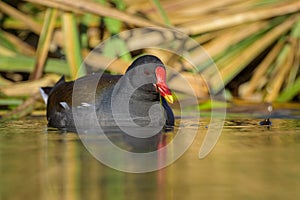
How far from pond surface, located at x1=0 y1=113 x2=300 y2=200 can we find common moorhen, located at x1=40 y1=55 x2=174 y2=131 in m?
0.62

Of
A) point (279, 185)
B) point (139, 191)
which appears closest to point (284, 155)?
point (279, 185)

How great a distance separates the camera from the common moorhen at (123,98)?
512cm

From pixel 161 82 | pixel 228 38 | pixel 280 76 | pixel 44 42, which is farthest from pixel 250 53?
pixel 44 42

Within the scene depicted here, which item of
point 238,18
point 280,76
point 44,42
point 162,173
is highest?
point 238,18

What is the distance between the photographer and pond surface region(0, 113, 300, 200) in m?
2.79

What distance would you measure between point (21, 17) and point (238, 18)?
186 centimetres

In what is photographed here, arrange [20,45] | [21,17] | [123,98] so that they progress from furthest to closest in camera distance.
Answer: [20,45] < [21,17] < [123,98]

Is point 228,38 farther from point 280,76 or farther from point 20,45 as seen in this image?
point 20,45

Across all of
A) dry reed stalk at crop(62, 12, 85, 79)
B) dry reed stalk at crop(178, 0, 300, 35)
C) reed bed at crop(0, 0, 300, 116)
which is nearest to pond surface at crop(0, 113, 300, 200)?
dry reed stalk at crop(62, 12, 85, 79)

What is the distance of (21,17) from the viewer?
20.9 ft

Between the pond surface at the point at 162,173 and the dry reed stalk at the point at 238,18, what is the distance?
5.93 ft

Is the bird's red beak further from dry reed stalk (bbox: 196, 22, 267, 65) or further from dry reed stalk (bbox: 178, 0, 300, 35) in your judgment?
dry reed stalk (bbox: 196, 22, 267, 65)

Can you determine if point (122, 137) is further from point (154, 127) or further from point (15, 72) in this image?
point (15, 72)

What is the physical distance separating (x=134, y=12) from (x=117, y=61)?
1.67 ft
